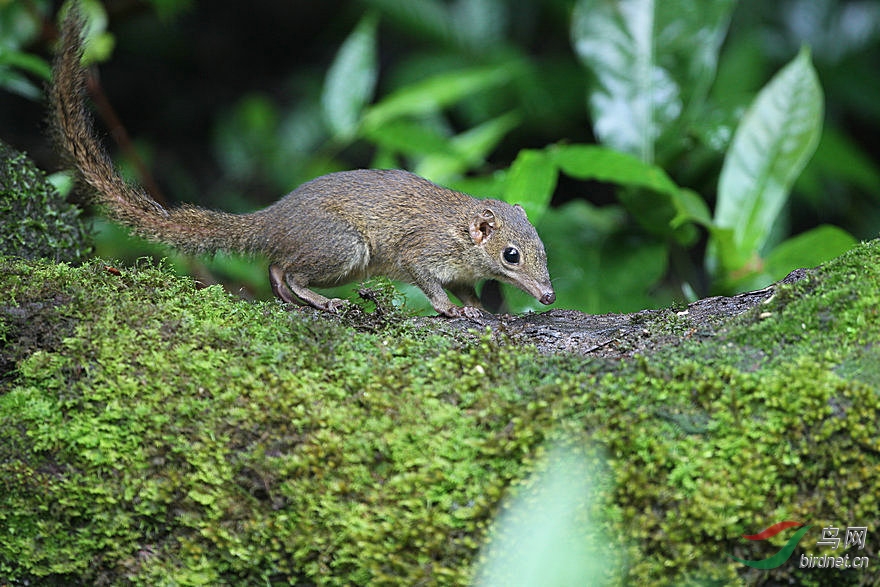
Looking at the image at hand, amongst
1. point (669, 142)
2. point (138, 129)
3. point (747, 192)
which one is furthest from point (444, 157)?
point (138, 129)

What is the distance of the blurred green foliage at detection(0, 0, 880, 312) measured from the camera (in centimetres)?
523

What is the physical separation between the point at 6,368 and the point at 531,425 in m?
1.91

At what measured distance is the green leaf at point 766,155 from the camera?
521 cm

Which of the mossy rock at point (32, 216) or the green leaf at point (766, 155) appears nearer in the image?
the mossy rock at point (32, 216)

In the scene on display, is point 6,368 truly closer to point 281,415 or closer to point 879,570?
point 281,415

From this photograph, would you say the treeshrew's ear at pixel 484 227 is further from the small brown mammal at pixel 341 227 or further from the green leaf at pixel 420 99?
the green leaf at pixel 420 99

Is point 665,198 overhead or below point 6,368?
overhead

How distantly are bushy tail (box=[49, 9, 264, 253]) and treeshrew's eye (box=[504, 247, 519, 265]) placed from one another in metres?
1.31

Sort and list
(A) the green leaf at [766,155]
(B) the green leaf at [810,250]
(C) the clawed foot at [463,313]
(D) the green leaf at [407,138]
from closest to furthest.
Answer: (C) the clawed foot at [463,313] → (B) the green leaf at [810,250] → (A) the green leaf at [766,155] → (D) the green leaf at [407,138]

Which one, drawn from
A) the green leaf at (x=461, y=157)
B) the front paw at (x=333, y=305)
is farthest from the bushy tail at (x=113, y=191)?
the green leaf at (x=461, y=157)

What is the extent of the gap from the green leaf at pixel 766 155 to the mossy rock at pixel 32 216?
12.2 feet

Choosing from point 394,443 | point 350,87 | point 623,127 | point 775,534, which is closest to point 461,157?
point 350,87

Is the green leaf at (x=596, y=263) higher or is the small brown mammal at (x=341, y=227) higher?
the green leaf at (x=596, y=263)

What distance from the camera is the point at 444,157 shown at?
6.03 meters
